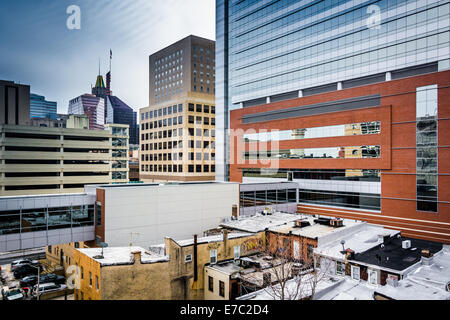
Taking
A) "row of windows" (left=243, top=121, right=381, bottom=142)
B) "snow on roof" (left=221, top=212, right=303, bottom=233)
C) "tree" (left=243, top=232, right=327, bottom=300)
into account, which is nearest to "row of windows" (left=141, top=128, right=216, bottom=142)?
"row of windows" (left=243, top=121, right=381, bottom=142)

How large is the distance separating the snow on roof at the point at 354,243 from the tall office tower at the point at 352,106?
7970 mm

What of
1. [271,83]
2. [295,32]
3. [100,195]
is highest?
[295,32]

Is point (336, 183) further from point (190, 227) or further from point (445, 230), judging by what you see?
point (190, 227)

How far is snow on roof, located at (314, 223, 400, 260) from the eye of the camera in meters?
27.4

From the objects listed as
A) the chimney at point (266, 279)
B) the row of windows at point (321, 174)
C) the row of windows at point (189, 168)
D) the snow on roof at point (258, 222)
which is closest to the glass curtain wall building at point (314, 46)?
the row of windows at point (321, 174)

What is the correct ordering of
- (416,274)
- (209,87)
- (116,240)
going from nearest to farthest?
(416,274) → (116,240) → (209,87)

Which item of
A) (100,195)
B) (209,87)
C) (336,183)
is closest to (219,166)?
(336,183)

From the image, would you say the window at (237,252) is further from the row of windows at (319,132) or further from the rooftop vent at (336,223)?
the row of windows at (319,132)

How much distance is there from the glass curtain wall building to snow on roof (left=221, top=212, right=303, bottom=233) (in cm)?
2405

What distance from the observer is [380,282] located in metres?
23.4

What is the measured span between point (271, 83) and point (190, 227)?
35813 mm

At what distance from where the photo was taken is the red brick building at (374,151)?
37844 mm
